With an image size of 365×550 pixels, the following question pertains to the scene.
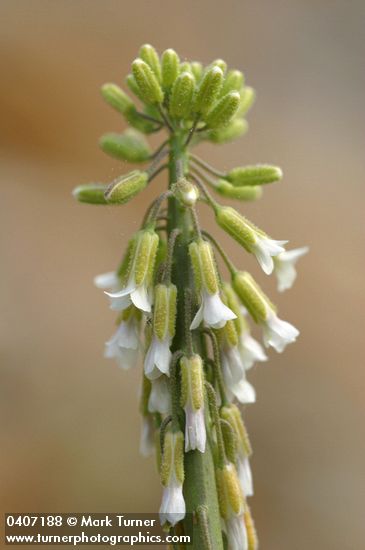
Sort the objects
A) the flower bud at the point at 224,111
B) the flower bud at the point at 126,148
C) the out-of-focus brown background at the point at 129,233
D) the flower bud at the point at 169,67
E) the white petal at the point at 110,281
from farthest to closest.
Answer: the out-of-focus brown background at the point at 129,233 < the flower bud at the point at 126,148 < the white petal at the point at 110,281 < the flower bud at the point at 169,67 < the flower bud at the point at 224,111

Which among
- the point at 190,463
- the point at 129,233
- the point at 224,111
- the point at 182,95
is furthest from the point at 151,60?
the point at 129,233

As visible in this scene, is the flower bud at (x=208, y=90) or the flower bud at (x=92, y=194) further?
the flower bud at (x=92, y=194)

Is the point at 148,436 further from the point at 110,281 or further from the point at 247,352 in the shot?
the point at 110,281

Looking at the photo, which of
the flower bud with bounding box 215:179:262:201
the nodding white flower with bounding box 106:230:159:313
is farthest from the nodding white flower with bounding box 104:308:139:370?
the flower bud with bounding box 215:179:262:201

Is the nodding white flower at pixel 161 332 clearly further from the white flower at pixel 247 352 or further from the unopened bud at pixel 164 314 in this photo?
the white flower at pixel 247 352

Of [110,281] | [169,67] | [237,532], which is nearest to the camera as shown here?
[237,532]

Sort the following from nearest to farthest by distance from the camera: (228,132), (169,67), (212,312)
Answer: (212,312)
(169,67)
(228,132)

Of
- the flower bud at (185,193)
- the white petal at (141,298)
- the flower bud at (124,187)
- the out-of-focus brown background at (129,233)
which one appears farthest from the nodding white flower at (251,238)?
the out-of-focus brown background at (129,233)
